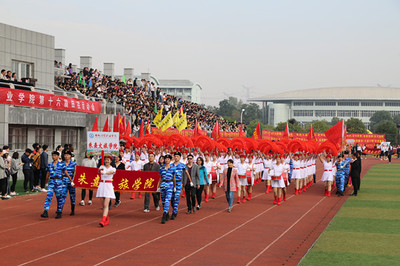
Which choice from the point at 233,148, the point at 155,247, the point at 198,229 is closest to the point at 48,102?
the point at 233,148

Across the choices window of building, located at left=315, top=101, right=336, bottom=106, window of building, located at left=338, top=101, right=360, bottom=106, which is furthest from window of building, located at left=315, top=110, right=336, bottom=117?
window of building, located at left=338, top=101, right=360, bottom=106

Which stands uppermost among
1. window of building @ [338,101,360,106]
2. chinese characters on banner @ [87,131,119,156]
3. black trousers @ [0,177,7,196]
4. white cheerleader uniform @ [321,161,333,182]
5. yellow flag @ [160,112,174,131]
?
window of building @ [338,101,360,106]

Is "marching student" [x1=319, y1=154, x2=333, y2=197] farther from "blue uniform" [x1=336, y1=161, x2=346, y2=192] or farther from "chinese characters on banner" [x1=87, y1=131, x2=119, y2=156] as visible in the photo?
"chinese characters on banner" [x1=87, y1=131, x2=119, y2=156]

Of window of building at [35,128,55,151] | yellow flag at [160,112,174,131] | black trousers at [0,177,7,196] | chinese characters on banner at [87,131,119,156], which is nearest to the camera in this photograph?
chinese characters on banner at [87,131,119,156]

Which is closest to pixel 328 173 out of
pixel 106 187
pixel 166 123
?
pixel 106 187

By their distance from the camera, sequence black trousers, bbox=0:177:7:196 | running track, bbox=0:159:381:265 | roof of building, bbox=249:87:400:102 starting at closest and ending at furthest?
running track, bbox=0:159:381:265 < black trousers, bbox=0:177:7:196 < roof of building, bbox=249:87:400:102

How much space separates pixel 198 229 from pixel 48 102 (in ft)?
54.0

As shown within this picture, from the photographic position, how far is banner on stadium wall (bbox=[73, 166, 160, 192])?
1666 centimetres

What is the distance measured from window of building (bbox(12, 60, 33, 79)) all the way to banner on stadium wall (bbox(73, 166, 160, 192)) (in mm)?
16790

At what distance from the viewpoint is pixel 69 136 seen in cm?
3234

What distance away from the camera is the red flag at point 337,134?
26281 millimetres

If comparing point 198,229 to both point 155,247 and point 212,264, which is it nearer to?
point 155,247

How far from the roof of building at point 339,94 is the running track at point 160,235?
153798mm

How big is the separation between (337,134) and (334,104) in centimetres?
14562
